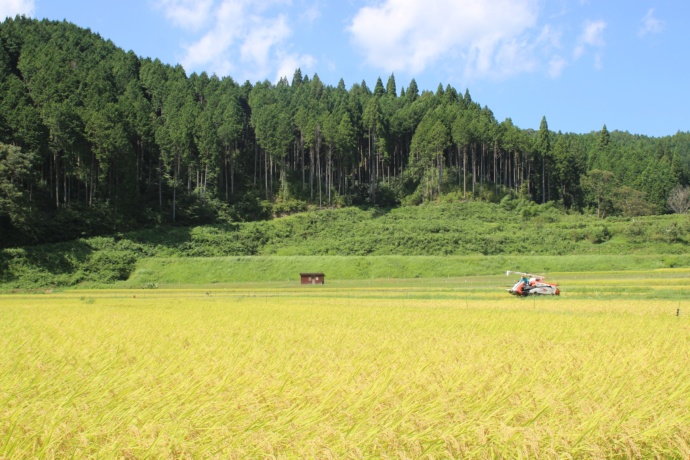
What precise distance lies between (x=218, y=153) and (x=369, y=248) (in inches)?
1249

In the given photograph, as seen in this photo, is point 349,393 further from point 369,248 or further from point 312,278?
point 369,248

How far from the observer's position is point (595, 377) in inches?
327

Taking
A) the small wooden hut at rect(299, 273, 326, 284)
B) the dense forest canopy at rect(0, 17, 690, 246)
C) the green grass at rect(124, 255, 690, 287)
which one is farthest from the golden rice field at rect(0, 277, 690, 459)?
the dense forest canopy at rect(0, 17, 690, 246)

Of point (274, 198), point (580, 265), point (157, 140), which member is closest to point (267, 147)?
point (274, 198)

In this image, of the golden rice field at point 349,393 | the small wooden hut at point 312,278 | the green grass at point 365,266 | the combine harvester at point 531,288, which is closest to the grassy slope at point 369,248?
the green grass at point 365,266

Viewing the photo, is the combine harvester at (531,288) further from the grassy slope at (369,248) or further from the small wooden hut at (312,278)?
the small wooden hut at (312,278)

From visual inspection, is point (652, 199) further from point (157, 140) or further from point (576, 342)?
point (576, 342)

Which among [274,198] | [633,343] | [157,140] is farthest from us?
[274,198]

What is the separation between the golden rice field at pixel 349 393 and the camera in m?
5.22

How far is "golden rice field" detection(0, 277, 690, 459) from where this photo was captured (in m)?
5.22

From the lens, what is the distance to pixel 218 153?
82625mm

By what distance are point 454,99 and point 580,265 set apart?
83696 millimetres

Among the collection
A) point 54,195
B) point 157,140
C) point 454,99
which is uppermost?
point 454,99

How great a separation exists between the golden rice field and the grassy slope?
39250mm
